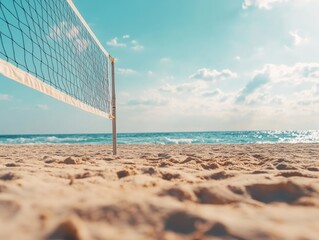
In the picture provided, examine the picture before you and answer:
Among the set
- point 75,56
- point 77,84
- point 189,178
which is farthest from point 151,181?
point 75,56

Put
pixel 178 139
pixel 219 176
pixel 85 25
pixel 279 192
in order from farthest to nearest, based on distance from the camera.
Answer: pixel 178 139 < pixel 85 25 < pixel 219 176 < pixel 279 192

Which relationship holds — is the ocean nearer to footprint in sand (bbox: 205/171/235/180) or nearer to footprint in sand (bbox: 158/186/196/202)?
footprint in sand (bbox: 205/171/235/180)

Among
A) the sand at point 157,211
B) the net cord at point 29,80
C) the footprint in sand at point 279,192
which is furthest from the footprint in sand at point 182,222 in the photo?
the net cord at point 29,80

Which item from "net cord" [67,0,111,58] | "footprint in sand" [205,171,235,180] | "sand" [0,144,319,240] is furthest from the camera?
"net cord" [67,0,111,58]

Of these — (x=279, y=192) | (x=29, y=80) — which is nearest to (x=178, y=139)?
(x=29, y=80)

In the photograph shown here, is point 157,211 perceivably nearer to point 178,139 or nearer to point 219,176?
point 219,176

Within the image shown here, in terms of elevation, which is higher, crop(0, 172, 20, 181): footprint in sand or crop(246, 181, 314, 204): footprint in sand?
crop(0, 172, 20, 181): footprint in sand

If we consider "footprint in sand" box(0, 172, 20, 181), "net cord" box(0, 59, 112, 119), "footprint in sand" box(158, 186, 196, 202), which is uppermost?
"net cord" box(0, 59, 112, 119)

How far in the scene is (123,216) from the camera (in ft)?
3.74

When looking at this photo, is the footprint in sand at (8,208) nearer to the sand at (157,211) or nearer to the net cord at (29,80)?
the sand at (157,211)

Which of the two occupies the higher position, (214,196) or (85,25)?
(85,25)

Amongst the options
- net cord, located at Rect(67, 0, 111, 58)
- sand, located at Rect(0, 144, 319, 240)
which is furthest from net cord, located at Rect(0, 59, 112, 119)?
net cord, located at Rect(67, 0, 111, 58)

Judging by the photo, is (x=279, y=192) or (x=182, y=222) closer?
(x=182, y=222)

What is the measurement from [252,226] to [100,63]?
550 cm
